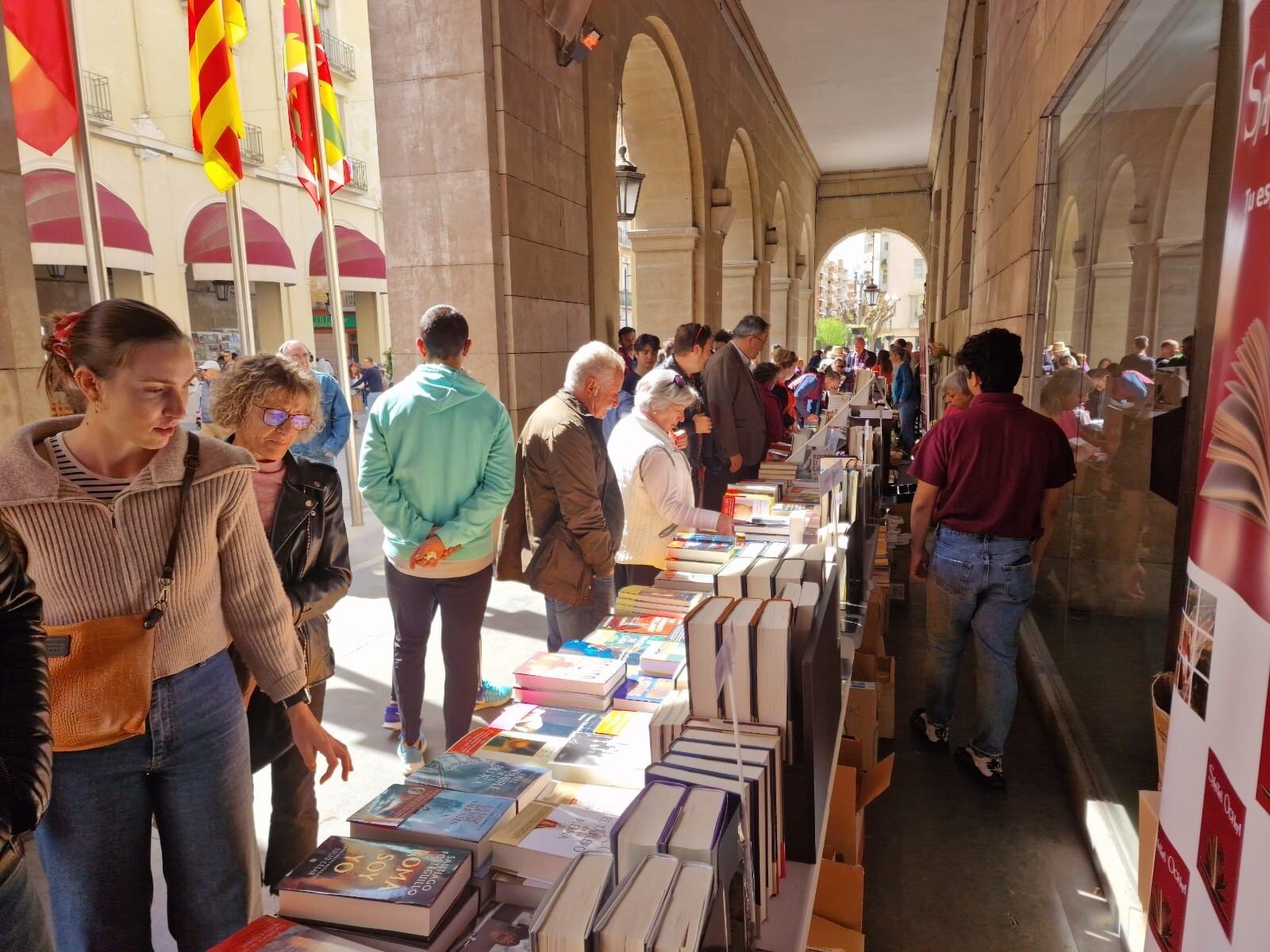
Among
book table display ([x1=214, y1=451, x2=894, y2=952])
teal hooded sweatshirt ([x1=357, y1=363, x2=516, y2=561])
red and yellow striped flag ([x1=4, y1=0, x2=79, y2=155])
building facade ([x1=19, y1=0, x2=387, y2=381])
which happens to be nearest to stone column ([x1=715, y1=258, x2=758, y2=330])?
building facade ([x1=19, y1=0, x2=387, y2=381])

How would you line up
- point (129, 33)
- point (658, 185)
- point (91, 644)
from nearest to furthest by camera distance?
point (91, 644) < point (658, 185) < point (129, 33)

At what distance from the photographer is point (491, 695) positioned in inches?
155

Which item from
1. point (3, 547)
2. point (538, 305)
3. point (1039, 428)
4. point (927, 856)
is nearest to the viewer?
point (3, 547)

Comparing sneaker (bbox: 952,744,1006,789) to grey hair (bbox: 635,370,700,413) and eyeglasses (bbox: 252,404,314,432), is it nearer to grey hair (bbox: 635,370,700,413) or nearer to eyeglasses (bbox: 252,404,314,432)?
grey hair (bbox: 635,370,700,413)

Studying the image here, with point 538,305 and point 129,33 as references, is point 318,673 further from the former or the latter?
point 129,33

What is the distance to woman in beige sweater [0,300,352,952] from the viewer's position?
4.89 feet

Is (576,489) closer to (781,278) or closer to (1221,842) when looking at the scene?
(1221,842)

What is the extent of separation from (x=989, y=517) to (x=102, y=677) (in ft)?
9.78

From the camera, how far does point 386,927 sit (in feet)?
4.12

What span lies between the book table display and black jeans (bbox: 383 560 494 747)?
1.03 m

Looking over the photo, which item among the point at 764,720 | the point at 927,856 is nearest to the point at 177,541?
the point at 764,720

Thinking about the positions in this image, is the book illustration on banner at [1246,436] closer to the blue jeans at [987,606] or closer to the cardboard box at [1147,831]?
the cardboard box at [1147,831]

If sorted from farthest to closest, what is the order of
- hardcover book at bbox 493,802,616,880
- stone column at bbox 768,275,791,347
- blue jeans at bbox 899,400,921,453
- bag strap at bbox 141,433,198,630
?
1. stone column at bbox 768,275,791,347
2. blue jeans at bbox 899,400,921,453
3. bag strap at bbox 141,433,198,630
4. hardcover book at bbox 493,802,616,880

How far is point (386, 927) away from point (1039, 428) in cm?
288
